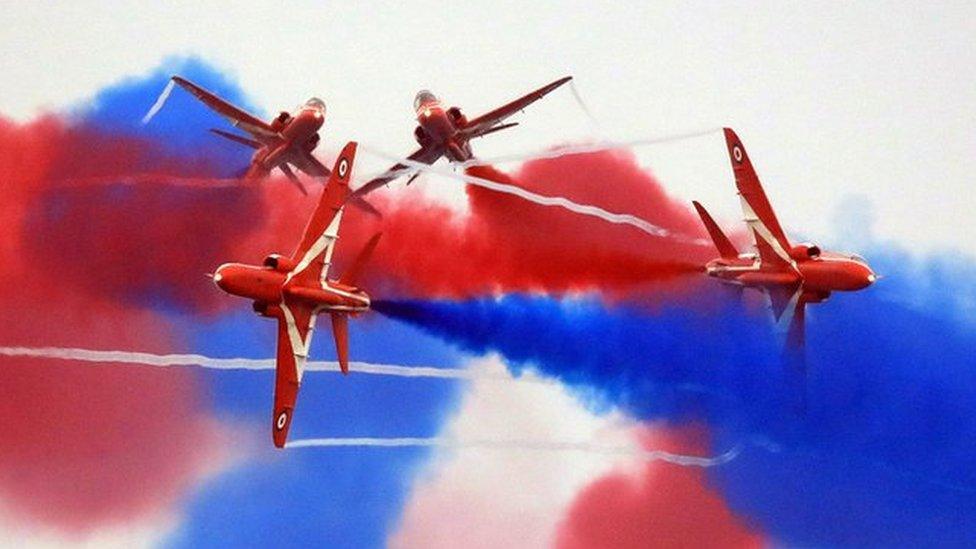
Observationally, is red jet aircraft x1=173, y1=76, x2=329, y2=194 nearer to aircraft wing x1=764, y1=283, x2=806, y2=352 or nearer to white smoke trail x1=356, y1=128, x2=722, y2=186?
white smoke trail x1=356, y1=128, x2=722, y2=186

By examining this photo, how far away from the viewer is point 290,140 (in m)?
8.10

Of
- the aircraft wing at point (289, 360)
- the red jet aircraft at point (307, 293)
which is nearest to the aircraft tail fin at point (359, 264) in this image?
the red jet aircraft at point (307, 293)

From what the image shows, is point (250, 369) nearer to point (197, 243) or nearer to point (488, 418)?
point (197, 243)

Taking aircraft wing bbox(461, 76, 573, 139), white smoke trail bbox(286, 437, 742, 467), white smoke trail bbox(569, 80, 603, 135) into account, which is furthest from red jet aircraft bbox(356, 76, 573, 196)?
white smoke trail bbox(286, 437, 742, 467)

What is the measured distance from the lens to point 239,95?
8.40 metres

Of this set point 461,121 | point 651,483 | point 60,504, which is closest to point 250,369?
point 60,504

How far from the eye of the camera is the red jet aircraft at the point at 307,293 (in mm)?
7430

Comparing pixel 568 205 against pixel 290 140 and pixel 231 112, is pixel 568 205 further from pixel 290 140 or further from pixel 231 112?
pixel 231 112

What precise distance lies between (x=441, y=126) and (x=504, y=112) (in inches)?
15.8

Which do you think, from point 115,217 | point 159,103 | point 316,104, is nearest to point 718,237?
point 316,104

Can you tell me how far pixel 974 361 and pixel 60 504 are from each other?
5.85 meters

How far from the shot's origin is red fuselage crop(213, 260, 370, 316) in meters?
7.29

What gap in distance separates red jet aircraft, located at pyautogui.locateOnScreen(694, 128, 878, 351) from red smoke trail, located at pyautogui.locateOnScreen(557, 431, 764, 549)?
1.07 metres

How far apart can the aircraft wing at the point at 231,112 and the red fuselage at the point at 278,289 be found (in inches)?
42.3
